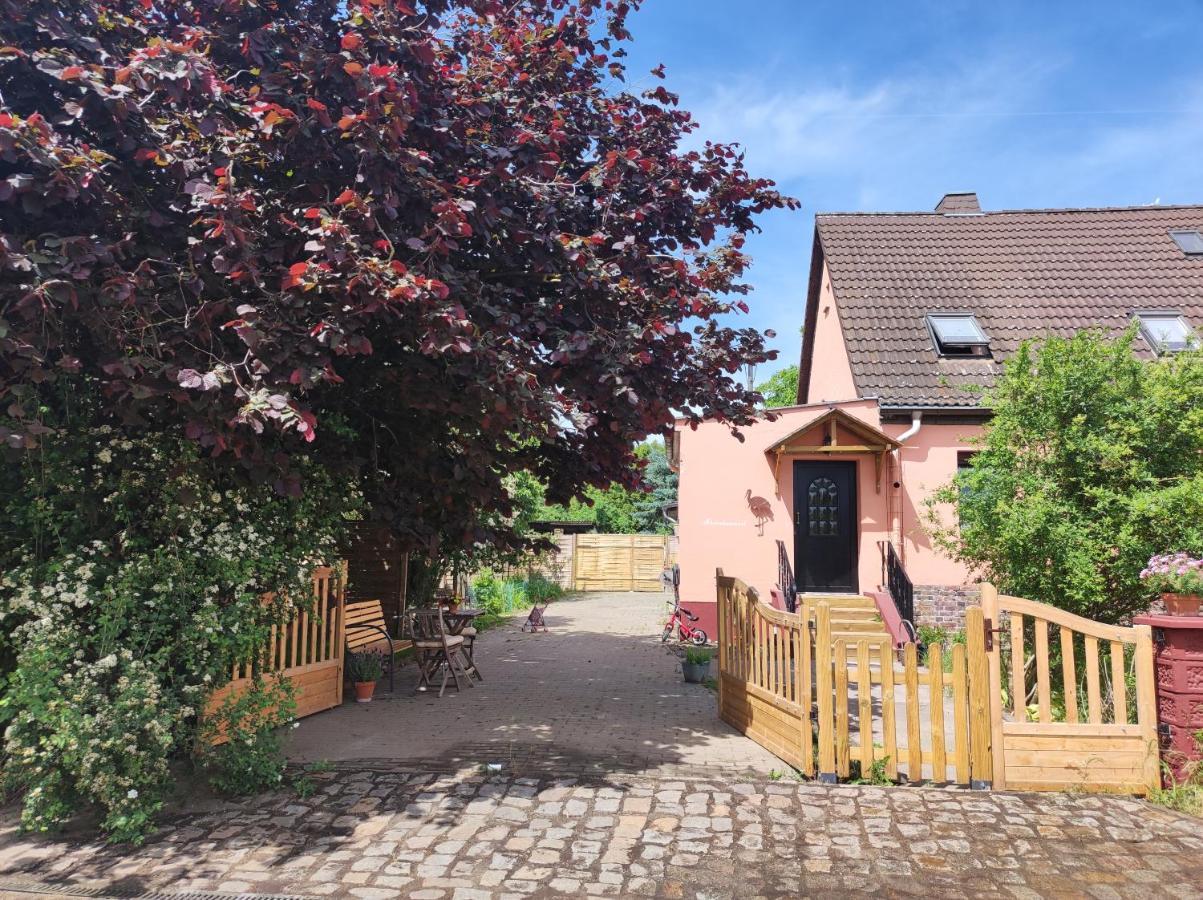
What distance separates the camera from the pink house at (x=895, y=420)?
37.0ft

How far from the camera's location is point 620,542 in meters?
26.8

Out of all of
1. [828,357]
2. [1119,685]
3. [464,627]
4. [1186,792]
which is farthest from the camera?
[828,357]

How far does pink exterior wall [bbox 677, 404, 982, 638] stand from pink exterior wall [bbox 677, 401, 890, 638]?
0.01 m

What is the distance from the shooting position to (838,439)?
11406 mm

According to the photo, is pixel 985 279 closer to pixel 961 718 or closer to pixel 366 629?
pixel 961 718

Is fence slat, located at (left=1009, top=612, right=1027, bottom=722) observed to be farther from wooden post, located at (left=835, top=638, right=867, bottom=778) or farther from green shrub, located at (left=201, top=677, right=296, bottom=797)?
green shrub, located at (left=201, top=677, right=296, bottom=797)

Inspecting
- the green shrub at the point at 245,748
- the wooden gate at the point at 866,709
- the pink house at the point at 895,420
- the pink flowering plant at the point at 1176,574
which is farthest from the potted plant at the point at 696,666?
the green shrub at the point at 245,748

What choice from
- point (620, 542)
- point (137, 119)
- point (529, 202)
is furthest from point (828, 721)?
point (620, 542)

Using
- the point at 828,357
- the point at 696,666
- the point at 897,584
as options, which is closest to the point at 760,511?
the point at 897,584

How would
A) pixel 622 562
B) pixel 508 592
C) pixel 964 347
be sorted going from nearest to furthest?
pixel 964 347 < pixel 508 592 < pixel 622 562

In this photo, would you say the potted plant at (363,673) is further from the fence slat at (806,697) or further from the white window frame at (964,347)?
the white window frame at (964,347)

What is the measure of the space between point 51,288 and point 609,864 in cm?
396

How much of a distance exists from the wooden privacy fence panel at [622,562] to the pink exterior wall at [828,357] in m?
10.1

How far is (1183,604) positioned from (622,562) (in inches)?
865
